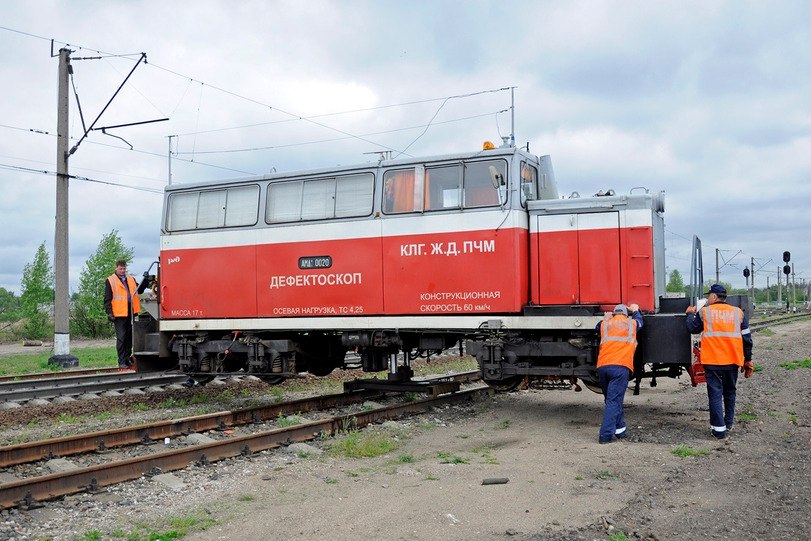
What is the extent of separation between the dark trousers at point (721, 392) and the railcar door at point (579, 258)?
1.54 metres

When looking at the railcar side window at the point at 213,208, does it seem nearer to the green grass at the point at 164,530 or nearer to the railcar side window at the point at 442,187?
the railcar side window at the point at 442,187

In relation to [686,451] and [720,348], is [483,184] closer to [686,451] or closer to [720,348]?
[720,348]

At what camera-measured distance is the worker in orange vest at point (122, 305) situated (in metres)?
12.9

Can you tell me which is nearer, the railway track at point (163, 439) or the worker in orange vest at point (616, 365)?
the railway track at point (163, 439)

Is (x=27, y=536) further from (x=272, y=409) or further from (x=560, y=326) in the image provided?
(x=560, y=326)

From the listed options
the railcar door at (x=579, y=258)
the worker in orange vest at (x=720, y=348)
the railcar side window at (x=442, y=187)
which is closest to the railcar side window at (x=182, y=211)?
the railcar side window at (x=442, y=187)

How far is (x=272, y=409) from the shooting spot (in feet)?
33.5

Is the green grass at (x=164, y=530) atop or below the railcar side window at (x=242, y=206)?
below

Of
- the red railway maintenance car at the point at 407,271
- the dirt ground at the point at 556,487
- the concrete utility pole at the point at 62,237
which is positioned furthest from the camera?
the concrete utility pole at the point at 62,237

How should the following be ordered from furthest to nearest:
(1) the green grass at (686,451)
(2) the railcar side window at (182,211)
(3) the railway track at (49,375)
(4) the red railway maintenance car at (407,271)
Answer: (3) the railway track at (49,375), (2) the railcar side window at (182,211), (4) the red railway maintenance car at (407,271), (1) the green grass at (686,451)

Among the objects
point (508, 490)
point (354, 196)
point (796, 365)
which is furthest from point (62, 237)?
point (796, 365)

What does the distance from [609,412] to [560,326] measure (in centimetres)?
144

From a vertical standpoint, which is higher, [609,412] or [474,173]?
[474,173]

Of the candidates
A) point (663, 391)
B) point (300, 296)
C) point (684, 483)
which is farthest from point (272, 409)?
point (663, 391)
